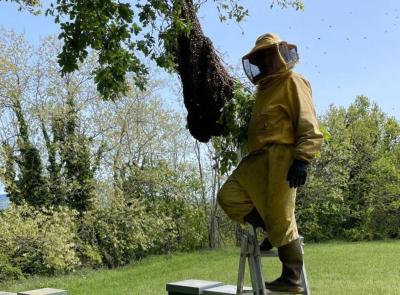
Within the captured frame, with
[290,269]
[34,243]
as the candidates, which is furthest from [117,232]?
[290,269]

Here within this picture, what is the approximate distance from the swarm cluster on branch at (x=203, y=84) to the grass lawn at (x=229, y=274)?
3089 mm

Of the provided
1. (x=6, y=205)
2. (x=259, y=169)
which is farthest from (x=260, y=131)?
(x=6, y=205)

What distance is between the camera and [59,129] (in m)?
12.1

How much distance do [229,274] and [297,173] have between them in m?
5.60

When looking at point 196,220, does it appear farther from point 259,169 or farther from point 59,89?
point 259,169

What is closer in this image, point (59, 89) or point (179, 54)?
point (179, 54)

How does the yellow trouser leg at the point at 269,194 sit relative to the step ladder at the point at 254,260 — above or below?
above

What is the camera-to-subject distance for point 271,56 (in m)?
2.95

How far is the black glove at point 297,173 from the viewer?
2660 mm

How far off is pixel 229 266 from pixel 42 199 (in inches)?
198

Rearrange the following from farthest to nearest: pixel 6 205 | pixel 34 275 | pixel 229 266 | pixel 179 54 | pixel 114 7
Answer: pixel 6 205 → pixel 34 275 → pixel 229 266 → pixel 114 7 → pixel 179 54

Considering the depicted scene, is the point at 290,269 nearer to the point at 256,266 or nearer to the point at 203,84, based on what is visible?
the point at 256,266

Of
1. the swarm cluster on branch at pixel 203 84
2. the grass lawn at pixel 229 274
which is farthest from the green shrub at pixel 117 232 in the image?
the swarm cluster on branch at pixel 203 84

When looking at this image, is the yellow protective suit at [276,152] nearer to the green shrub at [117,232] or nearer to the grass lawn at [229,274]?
the grass lawn at [229,274]
